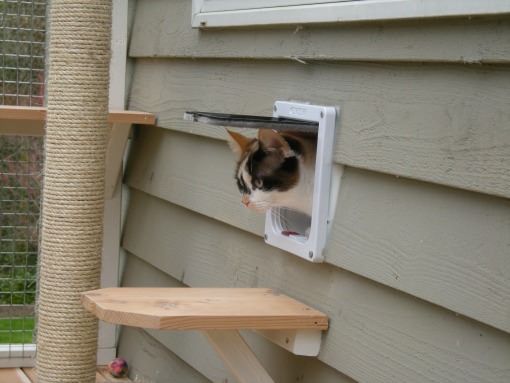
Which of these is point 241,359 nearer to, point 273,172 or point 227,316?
point 227,316

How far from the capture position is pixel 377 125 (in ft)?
5.64

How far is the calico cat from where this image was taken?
1.96 meters

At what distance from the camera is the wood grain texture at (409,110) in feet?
4.70

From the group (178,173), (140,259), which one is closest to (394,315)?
(178,173)

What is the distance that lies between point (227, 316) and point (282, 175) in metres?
0.33

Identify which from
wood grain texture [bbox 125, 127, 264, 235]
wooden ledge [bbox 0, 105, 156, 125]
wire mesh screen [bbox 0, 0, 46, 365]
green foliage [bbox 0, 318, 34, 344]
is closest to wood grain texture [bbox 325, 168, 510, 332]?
wood grain texture [bbox 125, 127, 264, 235]

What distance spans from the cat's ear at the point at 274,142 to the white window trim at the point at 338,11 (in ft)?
0.74

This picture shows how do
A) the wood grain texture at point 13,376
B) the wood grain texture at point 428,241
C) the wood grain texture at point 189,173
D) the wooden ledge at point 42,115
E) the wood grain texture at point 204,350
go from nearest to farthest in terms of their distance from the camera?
the wood grain texture at point 428,241 < the wood grain texture at point 204,350 < the wood grain texture at point 189,173 < the wooden ledge at point 42,115 < the wood grain texture at point 13,376

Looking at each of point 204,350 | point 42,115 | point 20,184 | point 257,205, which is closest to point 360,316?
point 257,205

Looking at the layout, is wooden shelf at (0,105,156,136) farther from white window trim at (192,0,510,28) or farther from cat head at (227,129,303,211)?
cat head at (227,129,303,211)

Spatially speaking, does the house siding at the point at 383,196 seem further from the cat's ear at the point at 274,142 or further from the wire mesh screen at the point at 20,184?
the wire mesh screen at the point at 20,184

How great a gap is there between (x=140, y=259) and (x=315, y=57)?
1.30m

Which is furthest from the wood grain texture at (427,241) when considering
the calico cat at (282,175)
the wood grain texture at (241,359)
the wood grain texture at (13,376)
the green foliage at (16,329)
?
the green foliage at (16,329)

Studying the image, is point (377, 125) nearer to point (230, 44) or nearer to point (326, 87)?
point (326, 87)
